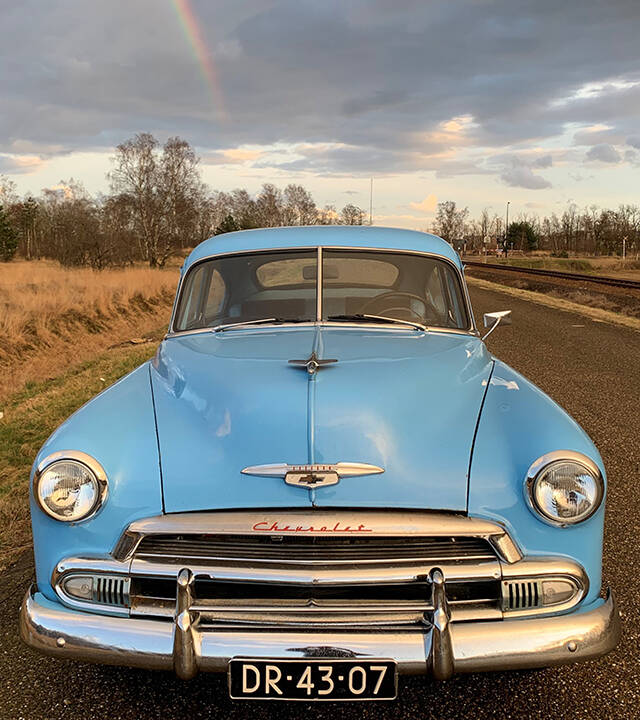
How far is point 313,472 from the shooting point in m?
2.12

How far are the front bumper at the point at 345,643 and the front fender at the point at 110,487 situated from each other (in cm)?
23

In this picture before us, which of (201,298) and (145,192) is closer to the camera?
(201,298)

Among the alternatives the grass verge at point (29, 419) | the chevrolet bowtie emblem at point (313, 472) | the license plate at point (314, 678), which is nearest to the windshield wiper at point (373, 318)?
the chevrolet bowtie emblem at point (313, 472)

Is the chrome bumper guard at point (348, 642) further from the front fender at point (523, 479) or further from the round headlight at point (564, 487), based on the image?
the round headlight at point (564, 487)

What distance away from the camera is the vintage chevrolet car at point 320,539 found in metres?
1.96

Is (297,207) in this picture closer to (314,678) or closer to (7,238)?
(7,238)

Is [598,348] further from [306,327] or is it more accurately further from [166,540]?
[166,540]

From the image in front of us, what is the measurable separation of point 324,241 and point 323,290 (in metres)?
0.38

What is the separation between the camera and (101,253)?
34656 millimetres

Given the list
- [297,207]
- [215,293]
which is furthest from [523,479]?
[297,207]

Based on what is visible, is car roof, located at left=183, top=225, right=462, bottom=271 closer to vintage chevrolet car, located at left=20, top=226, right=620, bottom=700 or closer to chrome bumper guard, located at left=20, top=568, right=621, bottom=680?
vintage chevrolet car, located at left=20, top=226, right=620, bottom=700

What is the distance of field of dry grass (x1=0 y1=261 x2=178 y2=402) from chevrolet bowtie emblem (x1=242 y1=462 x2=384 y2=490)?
23.1 feet

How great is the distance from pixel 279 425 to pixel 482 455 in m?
0.70

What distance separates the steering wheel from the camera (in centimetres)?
367
